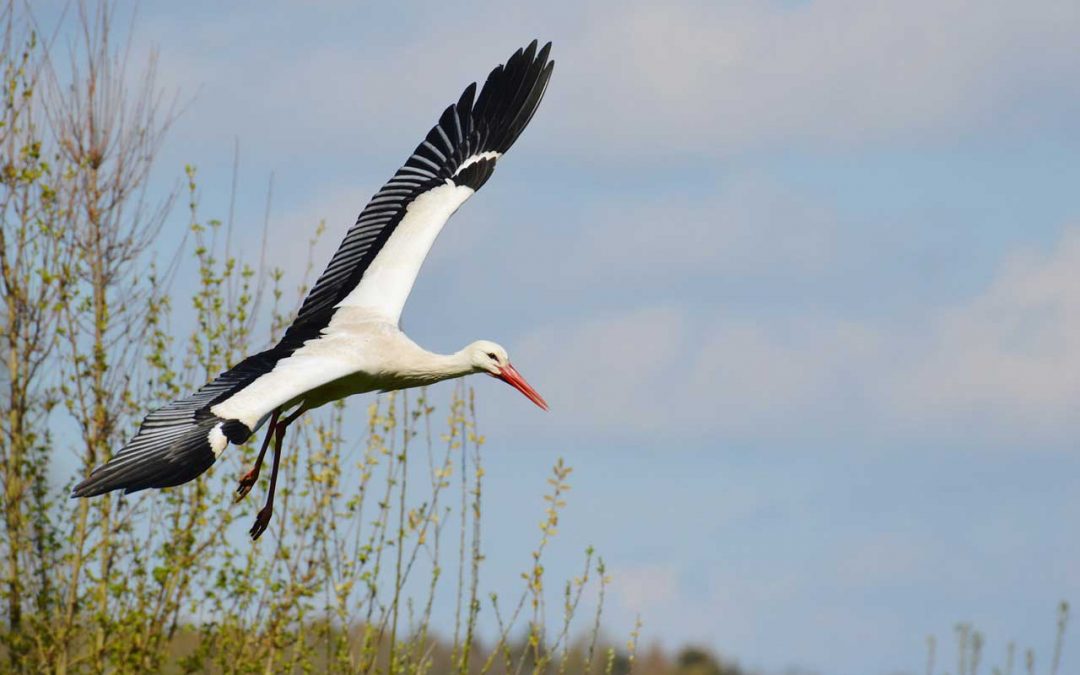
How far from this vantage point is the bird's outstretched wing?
36.1 feet

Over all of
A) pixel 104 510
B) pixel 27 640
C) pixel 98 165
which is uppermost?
pixel 98 165

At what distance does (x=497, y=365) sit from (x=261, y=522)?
171cm

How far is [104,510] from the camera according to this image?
37.7 ft

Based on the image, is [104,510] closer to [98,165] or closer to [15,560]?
[15,560]

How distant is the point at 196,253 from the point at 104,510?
5.90 feet

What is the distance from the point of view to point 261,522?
10.5 meters

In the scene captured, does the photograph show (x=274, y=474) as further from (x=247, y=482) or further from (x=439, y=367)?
(x=439, y=367)

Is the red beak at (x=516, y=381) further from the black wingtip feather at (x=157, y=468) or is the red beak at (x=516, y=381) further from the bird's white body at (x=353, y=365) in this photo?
the black wingtip feather at (x=157, y=468)

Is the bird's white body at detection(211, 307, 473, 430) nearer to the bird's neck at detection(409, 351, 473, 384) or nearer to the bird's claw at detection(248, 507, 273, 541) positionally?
the bird's neck at detection(409, 351, 473, 384)

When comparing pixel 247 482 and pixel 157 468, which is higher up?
pixel 247 482

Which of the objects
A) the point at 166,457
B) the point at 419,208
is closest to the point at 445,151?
the point at 419,208

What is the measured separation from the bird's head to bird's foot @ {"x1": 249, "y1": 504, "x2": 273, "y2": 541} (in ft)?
4.97

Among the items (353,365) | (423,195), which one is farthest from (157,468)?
(423,195)

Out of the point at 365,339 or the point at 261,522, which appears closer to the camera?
the point at 365,339
